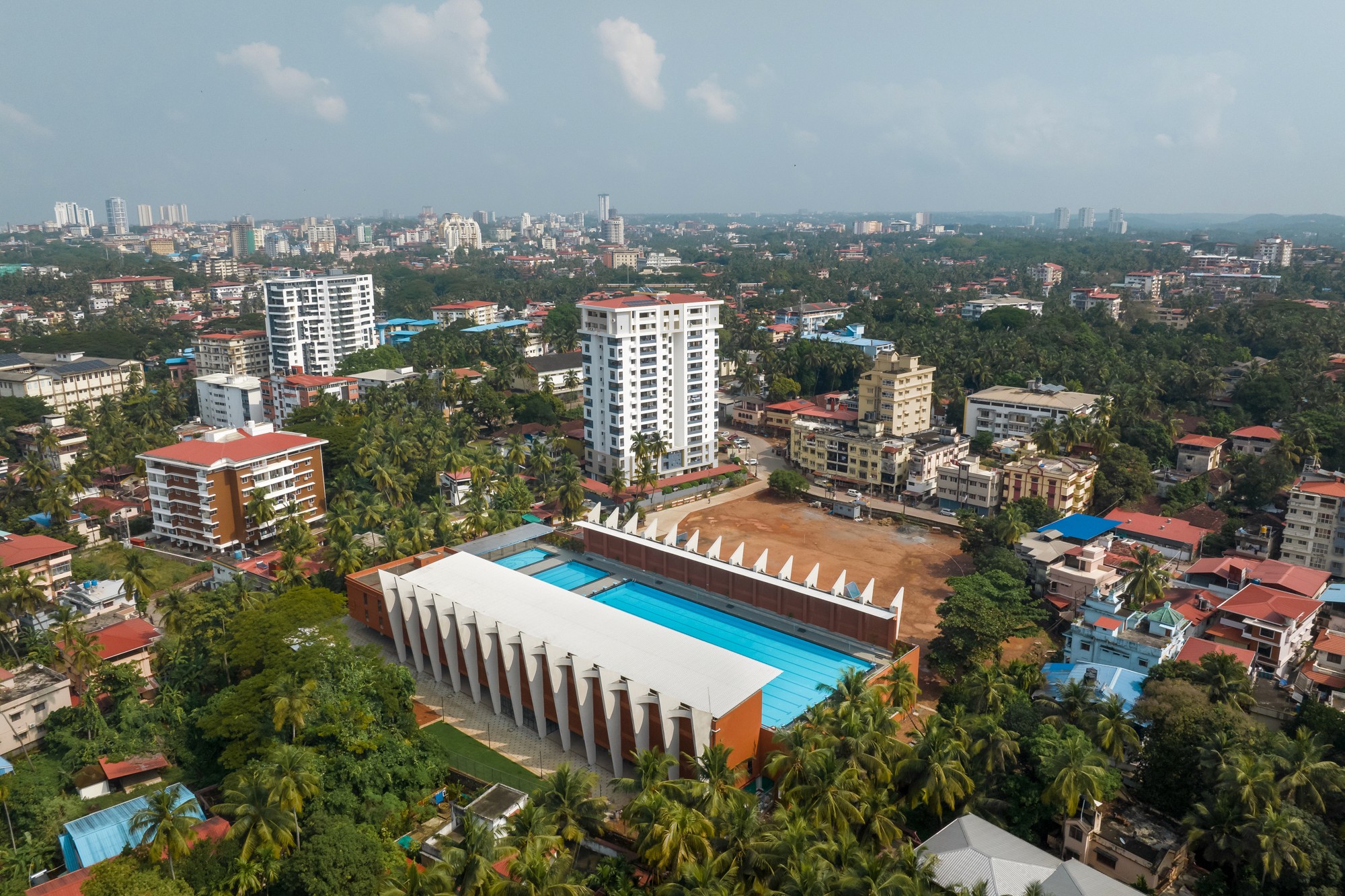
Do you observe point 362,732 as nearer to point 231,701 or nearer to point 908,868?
point 231,701

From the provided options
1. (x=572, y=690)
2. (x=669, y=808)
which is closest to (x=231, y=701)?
(x=572, y=690)

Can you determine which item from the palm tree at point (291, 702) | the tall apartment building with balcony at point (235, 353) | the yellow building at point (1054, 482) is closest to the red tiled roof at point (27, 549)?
the palm tree at point (291, 702)

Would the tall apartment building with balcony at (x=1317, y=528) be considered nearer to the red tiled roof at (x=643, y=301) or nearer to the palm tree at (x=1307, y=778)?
the palm tree at (x=1307, y=778)

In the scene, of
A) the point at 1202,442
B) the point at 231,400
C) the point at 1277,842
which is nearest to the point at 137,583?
the point at 231,400

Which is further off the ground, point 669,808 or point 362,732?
point 669,808

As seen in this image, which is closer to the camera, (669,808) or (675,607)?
(669,808)

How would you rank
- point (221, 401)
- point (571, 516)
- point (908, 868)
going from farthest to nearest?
1. point (221, 401)
2. point (571, 516)
3. point (908, 868)

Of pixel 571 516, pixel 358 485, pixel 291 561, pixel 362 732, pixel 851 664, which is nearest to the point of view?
pixel 362 732
